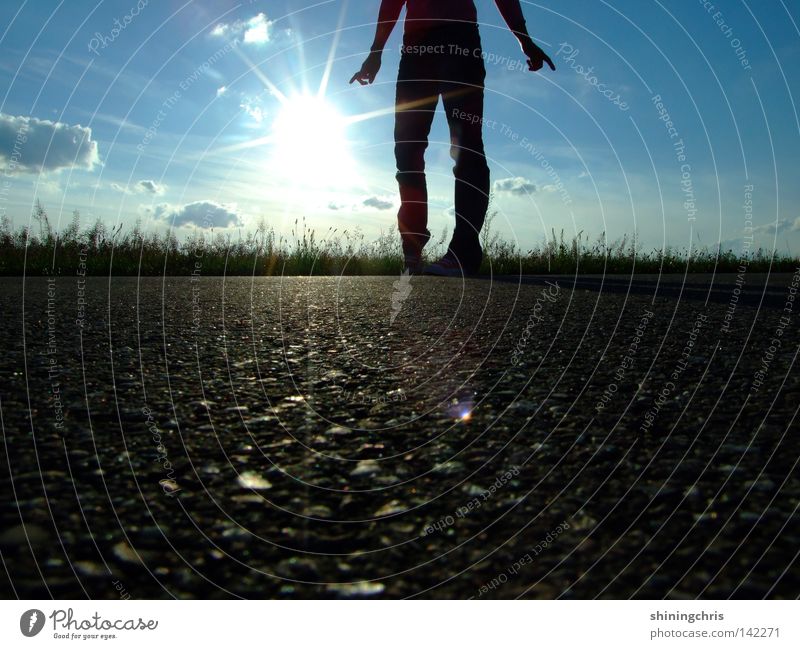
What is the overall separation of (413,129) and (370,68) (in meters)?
0.73

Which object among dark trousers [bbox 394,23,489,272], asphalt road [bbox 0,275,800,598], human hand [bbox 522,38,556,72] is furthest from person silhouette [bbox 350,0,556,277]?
asphalt road [bbox 0,275,800,598]

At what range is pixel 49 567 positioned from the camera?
1021 millimetres

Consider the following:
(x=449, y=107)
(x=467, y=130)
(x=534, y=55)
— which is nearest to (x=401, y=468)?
(x=534, y=55)

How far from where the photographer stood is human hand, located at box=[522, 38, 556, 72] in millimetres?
5750

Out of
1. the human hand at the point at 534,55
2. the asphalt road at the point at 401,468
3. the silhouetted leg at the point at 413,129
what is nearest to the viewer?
the asphalt road at the point at 401,468

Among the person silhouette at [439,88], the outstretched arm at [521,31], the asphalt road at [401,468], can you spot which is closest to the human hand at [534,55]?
the outstretched arm at [521,31]

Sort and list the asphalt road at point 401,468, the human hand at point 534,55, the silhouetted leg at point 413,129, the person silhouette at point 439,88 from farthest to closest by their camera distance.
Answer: the silhouetted leg at point 413,129
the person silhouette at point 439,88
the human hand at point 534,55
the asphalt road at point 401,468

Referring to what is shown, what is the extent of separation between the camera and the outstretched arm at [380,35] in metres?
6.63

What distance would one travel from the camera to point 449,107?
22.2 feet

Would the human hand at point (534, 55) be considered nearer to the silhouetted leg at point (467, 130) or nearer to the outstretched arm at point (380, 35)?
the silhouetted leg at point (467, 130)

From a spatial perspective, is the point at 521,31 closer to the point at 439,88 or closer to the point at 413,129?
the point at 439,88

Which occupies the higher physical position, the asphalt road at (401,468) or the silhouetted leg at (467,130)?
the silhouetted leg at (467,130)

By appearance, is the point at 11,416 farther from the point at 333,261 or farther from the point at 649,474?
the point at 333,261

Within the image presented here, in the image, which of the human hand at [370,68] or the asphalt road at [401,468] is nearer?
the asphalt road at [401,468]
